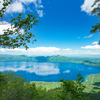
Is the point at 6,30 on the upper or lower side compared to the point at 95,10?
lower

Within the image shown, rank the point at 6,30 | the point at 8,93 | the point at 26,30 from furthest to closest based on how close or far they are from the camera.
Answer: the point at 8,93 < the point at 26,30 < the point at 6,30

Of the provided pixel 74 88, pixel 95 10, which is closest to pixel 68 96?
pixel 74 88

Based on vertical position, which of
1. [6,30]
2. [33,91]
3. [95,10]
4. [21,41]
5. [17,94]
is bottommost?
[17,94]

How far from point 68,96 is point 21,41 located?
4.41 meters

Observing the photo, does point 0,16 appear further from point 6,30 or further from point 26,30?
point 26,30

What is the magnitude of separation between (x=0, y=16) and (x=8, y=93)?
A: 5.76 meters

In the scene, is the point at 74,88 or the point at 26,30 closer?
the point at 74,88

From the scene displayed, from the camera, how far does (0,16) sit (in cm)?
406

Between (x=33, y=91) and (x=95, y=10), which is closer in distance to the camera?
(x=33, y=91)

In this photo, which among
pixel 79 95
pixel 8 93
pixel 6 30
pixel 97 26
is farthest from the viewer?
pixel 97 26

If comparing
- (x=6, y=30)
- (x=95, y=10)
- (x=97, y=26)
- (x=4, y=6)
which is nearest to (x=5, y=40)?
(x=6, y=30)

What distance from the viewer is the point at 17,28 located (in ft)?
14.3

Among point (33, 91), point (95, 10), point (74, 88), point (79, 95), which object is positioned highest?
point (95, 10)

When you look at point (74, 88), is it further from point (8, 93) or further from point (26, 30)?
point (8, 93)
